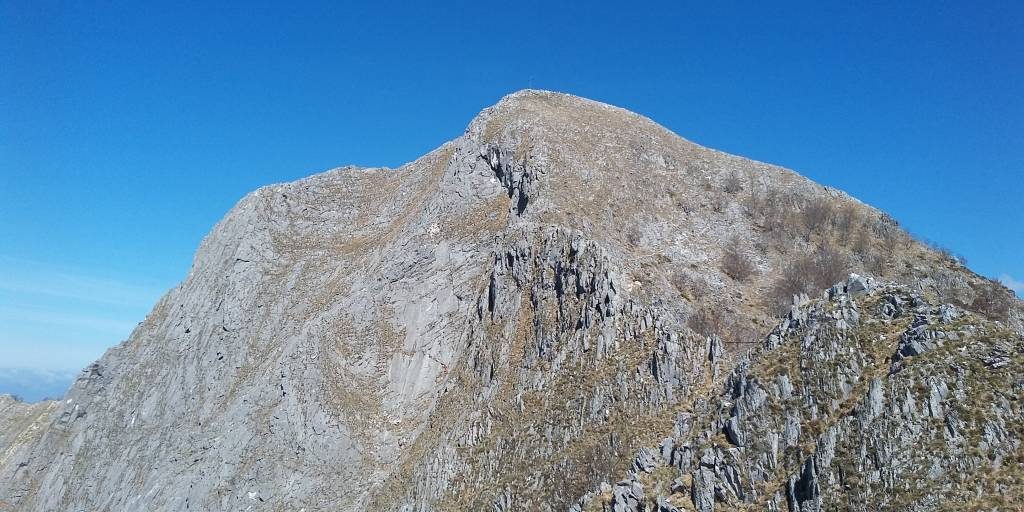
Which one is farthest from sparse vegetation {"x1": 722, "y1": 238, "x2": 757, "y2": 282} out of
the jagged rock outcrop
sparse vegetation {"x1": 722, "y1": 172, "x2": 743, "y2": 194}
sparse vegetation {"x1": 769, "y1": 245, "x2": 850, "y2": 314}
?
the jagged rock outcrop

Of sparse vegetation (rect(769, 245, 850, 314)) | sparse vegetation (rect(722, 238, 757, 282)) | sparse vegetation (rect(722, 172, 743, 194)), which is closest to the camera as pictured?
sparse vegetation (rect(769, 245, 850, 314))

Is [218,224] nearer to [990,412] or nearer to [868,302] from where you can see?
[868,302]

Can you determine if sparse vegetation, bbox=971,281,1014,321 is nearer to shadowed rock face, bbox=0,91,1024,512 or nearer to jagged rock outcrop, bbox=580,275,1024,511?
shadowed rock face, bbox=0,91,1024,512

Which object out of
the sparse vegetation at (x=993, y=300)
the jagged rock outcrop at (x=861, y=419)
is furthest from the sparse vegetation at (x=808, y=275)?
the jagged rock outcrop at (x=861, y=419)

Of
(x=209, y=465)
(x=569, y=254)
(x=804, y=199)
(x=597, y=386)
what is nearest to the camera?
(x=597, y=386)

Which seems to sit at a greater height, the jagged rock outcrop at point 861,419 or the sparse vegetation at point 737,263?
the sparse vegetation at point 737,263

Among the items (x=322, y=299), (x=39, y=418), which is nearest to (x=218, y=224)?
(x=322, y=299)

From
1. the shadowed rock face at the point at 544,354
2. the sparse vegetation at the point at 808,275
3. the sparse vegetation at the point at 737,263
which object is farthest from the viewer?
the sparse vegetation at the point at 737,263

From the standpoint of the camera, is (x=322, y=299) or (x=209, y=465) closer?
(x=209, y=465)

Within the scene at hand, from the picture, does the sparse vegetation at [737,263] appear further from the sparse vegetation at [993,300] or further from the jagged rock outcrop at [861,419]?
the jagged rock outcrop at [861,419]
